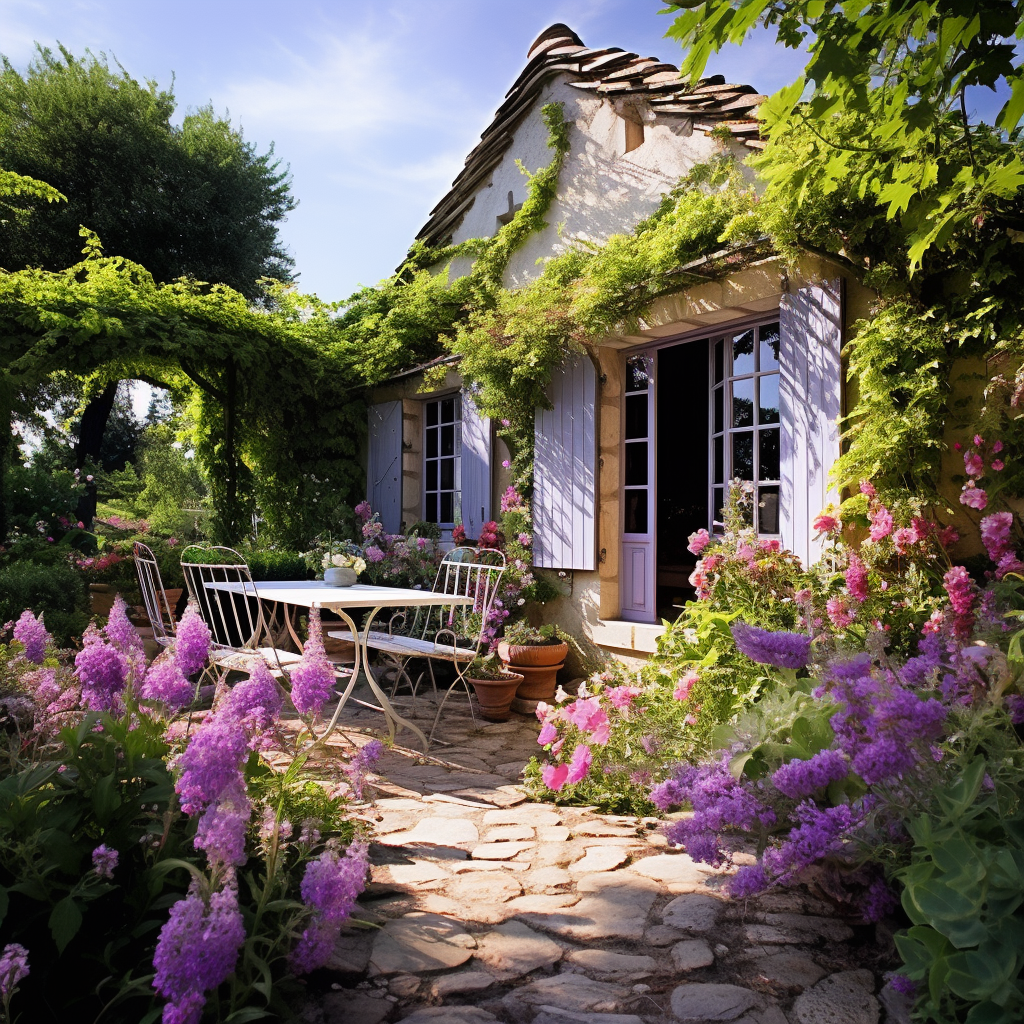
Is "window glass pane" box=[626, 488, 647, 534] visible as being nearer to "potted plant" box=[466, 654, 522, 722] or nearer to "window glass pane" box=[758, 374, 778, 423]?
"window glass pane" box=[758, 374, 778, 423]

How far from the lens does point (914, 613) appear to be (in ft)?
11.0

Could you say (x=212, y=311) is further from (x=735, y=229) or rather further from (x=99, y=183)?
(x=99, y=183)

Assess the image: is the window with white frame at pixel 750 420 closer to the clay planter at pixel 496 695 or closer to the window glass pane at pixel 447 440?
the clay planter at pixel 496 695

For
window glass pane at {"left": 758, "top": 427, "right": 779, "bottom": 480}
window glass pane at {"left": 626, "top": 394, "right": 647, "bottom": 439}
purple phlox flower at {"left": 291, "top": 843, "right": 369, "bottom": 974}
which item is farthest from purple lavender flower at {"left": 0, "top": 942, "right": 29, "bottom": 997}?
window glass pane at {"left": 626, "top": 394, "right": 647, "bottom": 439}

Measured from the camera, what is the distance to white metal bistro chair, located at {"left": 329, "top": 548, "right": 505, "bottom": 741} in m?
4.44

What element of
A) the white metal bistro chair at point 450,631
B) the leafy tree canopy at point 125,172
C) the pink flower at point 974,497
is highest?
the leafy tree canopy at point 125,172

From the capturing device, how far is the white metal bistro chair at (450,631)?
444 centimetres

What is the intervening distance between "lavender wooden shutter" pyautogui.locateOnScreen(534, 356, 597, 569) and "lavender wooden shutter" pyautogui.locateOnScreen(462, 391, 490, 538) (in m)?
0.76

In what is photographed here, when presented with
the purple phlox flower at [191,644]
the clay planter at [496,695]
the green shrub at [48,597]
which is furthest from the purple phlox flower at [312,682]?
the green shrub at [48,597]

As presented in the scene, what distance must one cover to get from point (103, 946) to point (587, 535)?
423cm

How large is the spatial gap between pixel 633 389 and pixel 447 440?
8.23 feet

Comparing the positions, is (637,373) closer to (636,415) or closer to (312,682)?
(636,415)

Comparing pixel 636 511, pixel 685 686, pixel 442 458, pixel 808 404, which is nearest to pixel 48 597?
pixel 442 458

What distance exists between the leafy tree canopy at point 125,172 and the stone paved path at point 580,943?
13.2m
